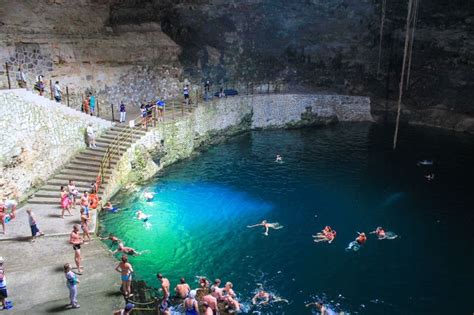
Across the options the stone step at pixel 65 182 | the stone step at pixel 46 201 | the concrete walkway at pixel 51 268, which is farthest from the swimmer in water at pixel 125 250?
the stone step at pixel 65 182

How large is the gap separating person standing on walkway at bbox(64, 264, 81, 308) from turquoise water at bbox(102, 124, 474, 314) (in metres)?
4.15

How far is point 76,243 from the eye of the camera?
1803 centimetres

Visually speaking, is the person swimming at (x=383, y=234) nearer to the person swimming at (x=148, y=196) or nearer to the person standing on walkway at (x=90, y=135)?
the person swimming at (x=148, y=196)

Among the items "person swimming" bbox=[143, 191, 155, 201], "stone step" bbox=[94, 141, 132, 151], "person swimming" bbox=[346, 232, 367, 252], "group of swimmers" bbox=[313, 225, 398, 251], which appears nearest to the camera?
"person swimming" bbox=[346, 232, 367, 252]

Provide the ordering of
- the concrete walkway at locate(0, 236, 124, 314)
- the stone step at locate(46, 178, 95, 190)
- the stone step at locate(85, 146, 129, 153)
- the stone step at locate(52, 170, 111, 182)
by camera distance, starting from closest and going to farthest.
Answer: the concrete walkway at locate(0, 236, 124, 314) → the stone step at locate(46, 178, 95, 190) → the stone step at locate(52, 170, 111, 182) → the stone step at locate(85, 146, 129, 153)

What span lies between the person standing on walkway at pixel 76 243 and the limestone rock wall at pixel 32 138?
187 inches

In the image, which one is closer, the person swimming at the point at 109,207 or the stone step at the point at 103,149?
the person swimming at the point at 109,207

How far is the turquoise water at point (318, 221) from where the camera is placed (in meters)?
19.1

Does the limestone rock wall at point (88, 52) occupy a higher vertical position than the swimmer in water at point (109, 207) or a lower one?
higher

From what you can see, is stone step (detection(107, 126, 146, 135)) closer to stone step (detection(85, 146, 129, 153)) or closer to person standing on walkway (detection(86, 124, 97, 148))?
stone step (detection(85, 146, 129, 153))

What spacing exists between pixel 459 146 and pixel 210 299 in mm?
27224

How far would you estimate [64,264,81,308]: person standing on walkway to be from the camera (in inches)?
580

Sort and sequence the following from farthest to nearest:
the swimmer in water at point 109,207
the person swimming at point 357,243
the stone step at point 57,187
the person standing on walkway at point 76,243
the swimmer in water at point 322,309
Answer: the swimmer in water at point 109,207, the stone step at point 57,187, the person swimming at point 357,243, the swimmer in water at point 322,309, the person standing on walkway at point 76,243

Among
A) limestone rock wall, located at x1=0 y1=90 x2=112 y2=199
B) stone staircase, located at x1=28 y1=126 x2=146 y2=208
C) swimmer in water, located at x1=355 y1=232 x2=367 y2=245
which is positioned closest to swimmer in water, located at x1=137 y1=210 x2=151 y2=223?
stone staircase, located at x1=28 y1=126 x2=146 y2=208
